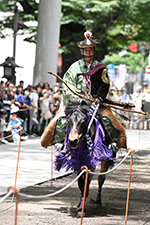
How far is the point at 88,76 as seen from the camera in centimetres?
843

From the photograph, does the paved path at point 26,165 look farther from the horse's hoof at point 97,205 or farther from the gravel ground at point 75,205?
the horse's hoof at point 97,205

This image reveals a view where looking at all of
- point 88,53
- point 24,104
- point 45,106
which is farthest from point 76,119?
point 45,106

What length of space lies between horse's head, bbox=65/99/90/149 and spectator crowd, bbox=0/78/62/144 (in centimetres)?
634

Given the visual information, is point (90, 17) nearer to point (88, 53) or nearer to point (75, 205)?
point (88, 53)

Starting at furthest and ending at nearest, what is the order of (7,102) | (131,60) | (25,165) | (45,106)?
(131,60) → (45,106) → (7,102) → (25,165)

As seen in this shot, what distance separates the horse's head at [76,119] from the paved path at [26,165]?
2.15 metres

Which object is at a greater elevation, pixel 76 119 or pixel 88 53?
pixel 88 53

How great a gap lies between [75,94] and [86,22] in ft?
63.3

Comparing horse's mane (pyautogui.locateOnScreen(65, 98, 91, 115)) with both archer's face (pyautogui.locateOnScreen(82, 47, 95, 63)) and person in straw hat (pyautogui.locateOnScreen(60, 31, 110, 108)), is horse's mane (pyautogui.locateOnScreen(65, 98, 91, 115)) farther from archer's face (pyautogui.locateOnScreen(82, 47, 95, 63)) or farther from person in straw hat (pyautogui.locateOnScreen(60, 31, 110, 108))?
archer's face (pyautogui.locateOnScreen(82, 47, 95, 63))

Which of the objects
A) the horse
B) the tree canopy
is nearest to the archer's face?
the horse

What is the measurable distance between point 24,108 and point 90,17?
11.4 metres

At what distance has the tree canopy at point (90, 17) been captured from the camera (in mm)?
26922

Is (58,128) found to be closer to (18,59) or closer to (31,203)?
(31,203)

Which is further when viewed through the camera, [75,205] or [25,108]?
[25,108]
